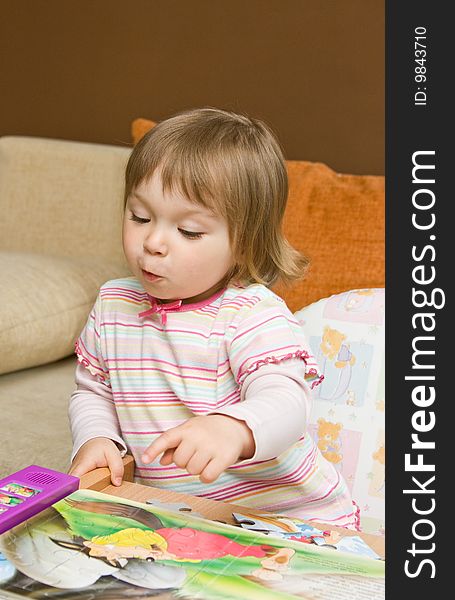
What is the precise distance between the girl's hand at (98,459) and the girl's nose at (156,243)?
0.22 m

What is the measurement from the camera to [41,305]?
1697 mm

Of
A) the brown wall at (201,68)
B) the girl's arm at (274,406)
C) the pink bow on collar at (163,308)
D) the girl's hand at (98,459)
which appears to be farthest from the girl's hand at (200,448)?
the brown wall at (201,68)

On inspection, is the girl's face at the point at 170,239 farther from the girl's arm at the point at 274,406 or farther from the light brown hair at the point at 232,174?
the girl's arm at the point at 274,406

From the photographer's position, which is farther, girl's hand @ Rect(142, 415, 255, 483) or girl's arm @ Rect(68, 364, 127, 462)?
girl's arm @ Rect(68, 364, 127, 462)

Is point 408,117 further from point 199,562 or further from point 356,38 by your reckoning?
point 356,38

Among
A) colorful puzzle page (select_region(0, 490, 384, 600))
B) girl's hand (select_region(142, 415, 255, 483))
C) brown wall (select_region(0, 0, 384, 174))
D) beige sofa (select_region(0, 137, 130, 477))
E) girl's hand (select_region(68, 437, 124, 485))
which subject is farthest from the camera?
brown wall (select_region(0, 0, 384, 174))

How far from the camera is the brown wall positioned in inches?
81.4

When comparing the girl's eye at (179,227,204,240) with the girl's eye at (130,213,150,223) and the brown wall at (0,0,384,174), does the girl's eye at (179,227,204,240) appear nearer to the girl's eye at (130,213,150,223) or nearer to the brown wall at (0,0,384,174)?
the girl's eye at (130,213,150,223)

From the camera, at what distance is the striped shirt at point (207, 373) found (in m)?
1.02

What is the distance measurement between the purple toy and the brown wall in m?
1.41

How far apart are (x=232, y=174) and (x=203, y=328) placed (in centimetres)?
18

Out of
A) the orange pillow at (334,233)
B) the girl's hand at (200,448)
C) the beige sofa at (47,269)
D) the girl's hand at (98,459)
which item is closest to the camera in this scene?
the girl's hand at (200,448)

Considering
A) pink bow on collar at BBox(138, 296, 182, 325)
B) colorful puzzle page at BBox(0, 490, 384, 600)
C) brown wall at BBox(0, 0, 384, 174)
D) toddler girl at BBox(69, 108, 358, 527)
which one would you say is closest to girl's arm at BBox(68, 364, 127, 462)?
toddler girl at BBox(69, 108, 358, 527)

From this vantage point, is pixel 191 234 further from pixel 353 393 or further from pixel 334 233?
pixel 334 233
